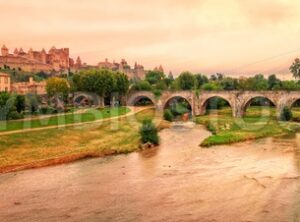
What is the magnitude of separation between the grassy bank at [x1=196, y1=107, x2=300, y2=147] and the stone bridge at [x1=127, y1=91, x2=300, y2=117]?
2.11 m

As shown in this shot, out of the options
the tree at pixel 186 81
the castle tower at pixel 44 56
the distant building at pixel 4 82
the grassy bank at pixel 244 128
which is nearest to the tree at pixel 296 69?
the tree at pixel 186 81

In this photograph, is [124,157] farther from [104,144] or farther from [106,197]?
[106,197]

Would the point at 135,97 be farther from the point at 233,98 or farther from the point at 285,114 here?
the point at 285,114

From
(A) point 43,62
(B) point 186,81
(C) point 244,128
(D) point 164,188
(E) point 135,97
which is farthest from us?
(A) point 43,62

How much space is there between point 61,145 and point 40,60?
136 metres

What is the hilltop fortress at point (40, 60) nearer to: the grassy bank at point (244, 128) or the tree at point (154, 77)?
the tree at point (154, 77)

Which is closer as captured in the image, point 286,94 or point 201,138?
point 201,138

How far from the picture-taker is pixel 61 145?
41.5m

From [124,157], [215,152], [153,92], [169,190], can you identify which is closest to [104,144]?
[124,157]

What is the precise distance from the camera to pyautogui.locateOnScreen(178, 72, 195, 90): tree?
104 meters

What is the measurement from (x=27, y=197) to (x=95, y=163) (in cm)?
981

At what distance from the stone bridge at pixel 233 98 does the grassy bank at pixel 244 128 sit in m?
2.11

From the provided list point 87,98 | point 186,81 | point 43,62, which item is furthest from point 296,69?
point 43,62

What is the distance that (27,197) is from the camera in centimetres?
2583
